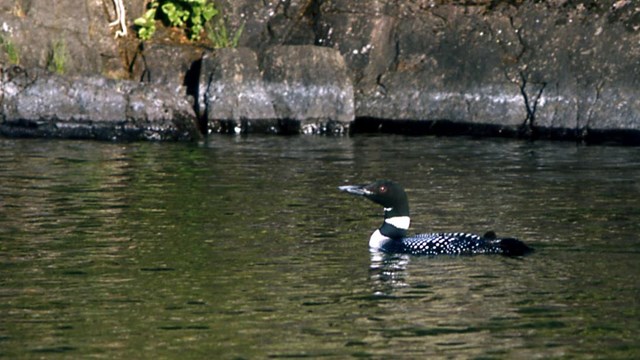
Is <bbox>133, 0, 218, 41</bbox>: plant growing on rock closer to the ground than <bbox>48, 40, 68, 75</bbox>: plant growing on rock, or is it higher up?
higher up

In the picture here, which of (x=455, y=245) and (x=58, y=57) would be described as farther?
(x=58, y=57)

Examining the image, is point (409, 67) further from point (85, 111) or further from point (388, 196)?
point (388, 196)

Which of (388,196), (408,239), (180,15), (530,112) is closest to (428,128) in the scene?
(530,112)

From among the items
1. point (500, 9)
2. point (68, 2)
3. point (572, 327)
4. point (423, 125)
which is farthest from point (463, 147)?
point (572, 327)

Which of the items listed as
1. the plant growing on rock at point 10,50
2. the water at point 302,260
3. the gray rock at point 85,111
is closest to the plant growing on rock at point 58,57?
the plant growing on rock at point 10,50

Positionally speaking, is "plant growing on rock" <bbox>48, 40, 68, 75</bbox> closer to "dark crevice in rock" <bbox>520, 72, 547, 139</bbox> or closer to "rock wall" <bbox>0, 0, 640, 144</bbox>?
"rock wall" <bbox>0, 0, 640, 144</bbox>

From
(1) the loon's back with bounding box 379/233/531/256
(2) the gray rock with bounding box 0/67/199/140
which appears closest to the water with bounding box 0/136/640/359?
(1) the loon's back with bounding box 379/233/531/256

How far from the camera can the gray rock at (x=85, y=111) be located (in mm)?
20781

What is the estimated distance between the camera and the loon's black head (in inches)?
498

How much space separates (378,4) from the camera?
22.7 meters

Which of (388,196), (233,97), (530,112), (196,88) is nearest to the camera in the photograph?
(388,196)

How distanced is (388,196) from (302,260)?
4.15 ft

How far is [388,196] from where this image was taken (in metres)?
12.7

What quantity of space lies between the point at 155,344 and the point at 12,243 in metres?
3.92
